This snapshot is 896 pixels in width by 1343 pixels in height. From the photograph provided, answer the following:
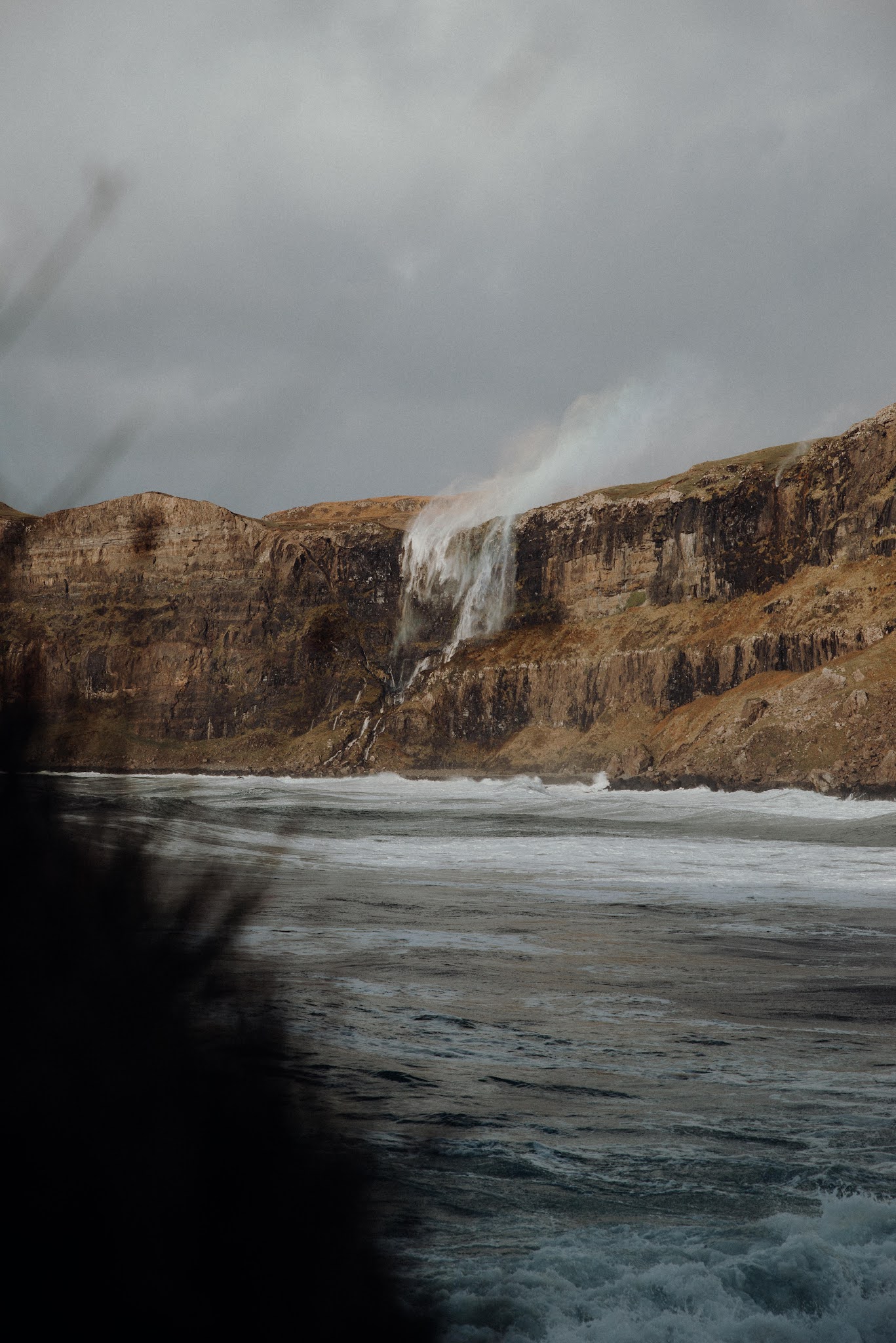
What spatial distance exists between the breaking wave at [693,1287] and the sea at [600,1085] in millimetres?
11

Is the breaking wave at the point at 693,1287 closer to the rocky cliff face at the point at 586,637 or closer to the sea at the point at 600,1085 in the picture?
the sea at the point at 600,1085

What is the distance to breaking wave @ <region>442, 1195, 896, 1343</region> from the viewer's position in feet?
11.2

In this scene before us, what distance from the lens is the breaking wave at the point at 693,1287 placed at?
341 cm

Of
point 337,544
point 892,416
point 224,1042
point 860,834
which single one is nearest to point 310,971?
point 224,1042

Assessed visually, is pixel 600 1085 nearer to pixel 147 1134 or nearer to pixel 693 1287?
pixel 693 1287

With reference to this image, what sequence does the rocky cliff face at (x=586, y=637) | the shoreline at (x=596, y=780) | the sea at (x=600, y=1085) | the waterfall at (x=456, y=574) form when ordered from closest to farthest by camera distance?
1. the sea at (x=600, y=1085)
2. the shoreline at (x=596, y=780)
3. the rocky cliff face at (x=586, y=637)
4. the waterfall at (x=456, y=574)

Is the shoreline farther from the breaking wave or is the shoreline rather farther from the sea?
the breaking wave

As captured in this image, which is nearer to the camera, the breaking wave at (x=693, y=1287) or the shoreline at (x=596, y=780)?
the breaking wave at (x=693, y=1287)

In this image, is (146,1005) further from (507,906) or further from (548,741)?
(548,741)

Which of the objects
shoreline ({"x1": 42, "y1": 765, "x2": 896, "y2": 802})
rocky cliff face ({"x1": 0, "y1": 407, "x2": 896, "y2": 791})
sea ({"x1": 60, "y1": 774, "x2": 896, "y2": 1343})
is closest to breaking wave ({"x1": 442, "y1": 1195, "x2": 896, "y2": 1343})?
sea ({"x1": 60, "y1": 774, "x2": 896, "y2": 1343})

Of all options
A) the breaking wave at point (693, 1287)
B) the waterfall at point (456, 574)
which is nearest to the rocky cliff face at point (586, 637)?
the waterfall at point (456, 574)

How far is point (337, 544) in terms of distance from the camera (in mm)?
110688

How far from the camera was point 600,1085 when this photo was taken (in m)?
6.50

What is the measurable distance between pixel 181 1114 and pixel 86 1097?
19 cm
